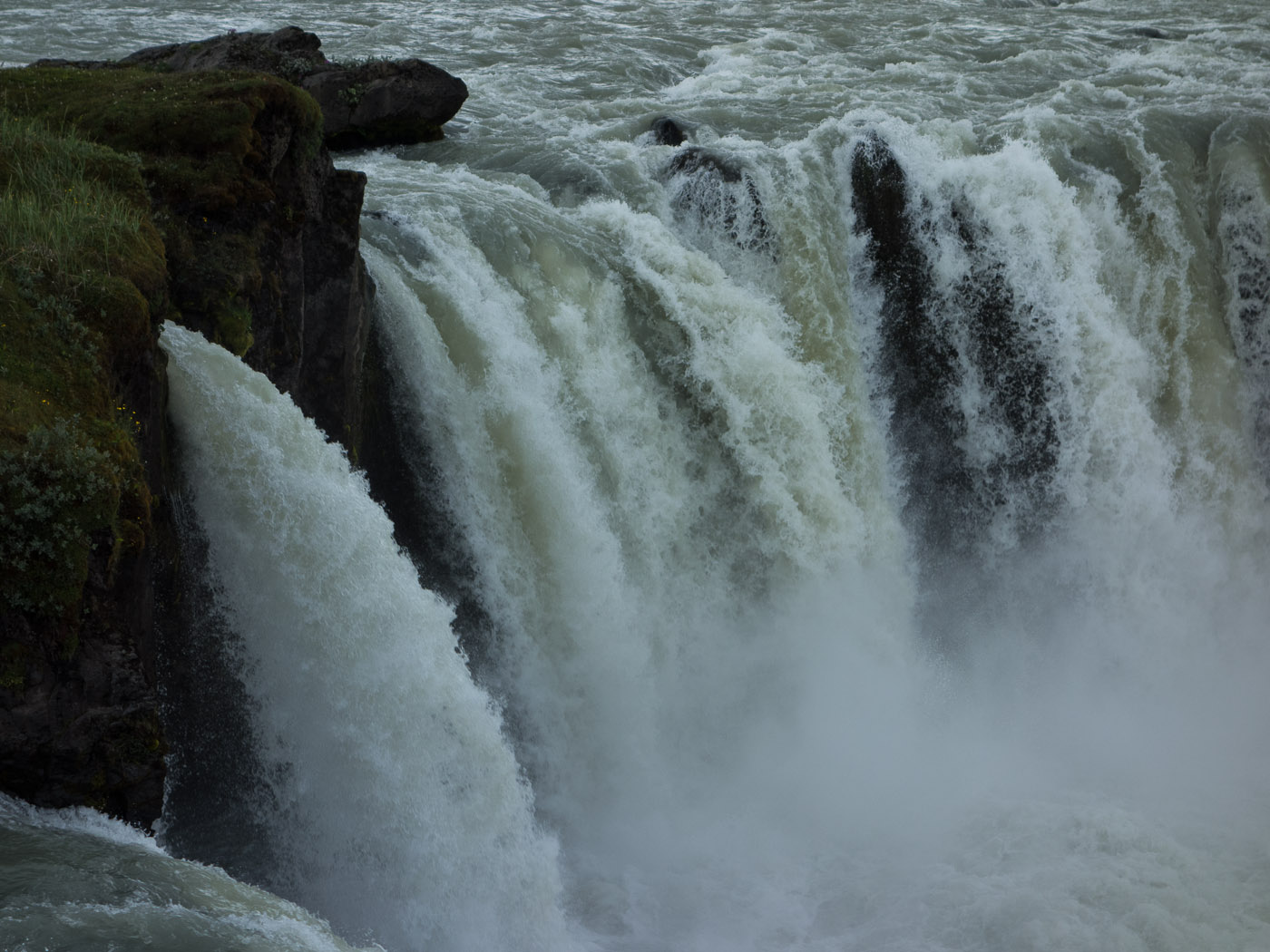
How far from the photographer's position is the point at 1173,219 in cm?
1237

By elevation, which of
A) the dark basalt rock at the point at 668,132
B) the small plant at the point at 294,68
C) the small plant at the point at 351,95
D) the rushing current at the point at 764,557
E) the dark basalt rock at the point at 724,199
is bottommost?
the rushing current at the point at 764,557

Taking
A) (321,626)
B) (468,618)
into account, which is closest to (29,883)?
(321,626)

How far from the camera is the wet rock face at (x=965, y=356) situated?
11633 millimetres

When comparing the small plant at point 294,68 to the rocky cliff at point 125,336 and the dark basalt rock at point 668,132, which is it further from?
the dark basalt rock at point 668,132

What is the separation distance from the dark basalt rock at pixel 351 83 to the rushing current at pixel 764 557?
0.39 m

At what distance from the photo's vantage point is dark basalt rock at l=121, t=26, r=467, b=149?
466 inches

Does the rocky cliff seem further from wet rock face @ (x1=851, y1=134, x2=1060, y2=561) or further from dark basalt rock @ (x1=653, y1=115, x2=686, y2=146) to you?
wet rock face @ (x1=851, y1=134, x2=1060, y2=561)

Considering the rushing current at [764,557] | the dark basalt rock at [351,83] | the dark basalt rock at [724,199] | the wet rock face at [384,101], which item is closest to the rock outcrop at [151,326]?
the rushing current at [764,557]

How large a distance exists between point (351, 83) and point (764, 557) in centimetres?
647

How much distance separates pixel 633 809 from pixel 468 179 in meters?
5.60

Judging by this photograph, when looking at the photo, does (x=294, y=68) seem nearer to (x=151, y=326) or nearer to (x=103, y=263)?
(x=103, y=263)

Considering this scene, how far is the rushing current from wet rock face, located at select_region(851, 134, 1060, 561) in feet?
0.13

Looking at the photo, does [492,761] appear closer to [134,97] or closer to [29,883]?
[29,883]

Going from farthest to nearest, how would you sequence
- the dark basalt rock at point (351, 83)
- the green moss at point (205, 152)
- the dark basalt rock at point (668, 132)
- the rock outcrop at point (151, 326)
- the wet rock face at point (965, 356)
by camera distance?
1. the dark basalt rock at point (668, 132)
2. the dark basalt rock at point (351, 83)
3. the wet rock face at point (965, 356)
4. the green moss at point (205, 152)
5. the rock outcrop at point (151, 326)
